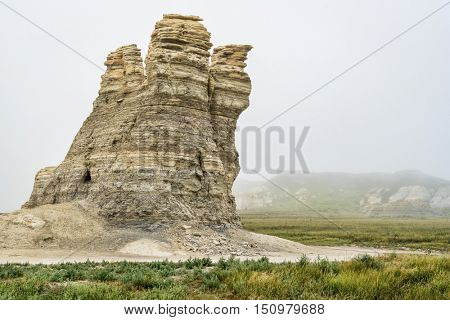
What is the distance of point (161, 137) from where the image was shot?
100 ft

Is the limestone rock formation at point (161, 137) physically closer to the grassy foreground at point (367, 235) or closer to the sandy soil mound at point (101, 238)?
the sandy soil mound at point (101, 238)

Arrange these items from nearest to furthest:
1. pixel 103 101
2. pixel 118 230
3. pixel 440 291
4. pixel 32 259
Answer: pixel 440 291, pixel 32 259, pixel 118 230, pixel 103 101

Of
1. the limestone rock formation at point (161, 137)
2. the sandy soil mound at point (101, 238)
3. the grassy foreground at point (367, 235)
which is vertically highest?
the limestone rock formation at point (161, 137)

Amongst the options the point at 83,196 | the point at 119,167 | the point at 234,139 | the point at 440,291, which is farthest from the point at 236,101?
the point at 440,291

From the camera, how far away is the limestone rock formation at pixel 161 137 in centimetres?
2983

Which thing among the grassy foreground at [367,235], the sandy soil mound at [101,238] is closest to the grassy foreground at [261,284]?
the sandy soil mound at [101,238]

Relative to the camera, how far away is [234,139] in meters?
36.9

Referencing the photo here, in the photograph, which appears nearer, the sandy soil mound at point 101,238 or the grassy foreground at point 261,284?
the grassy foreground at point 261,284

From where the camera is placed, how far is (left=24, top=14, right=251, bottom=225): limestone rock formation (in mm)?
29828

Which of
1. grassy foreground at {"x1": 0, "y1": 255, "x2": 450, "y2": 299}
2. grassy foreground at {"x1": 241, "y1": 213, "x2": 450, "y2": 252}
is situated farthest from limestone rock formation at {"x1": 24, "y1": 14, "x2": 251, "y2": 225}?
grassy foreground at {"x1": 241, "y1": 213, "x2": 450, "y2": 252}

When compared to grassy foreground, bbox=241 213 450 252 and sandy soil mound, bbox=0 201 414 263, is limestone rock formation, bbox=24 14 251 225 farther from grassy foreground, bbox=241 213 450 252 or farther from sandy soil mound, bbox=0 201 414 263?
grassy foreground, bbox=241 213 450 252

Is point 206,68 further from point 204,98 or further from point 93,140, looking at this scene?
point 93,140

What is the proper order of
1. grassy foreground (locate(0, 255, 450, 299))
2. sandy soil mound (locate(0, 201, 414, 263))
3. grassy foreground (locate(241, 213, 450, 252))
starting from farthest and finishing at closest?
1. grassy foreground (locate(241, 213, 450, 252))
2. sandy soil mound (locate(0, 201, 414, 263))
3. grassy foreground (locate(0, 255, 450, 299))
